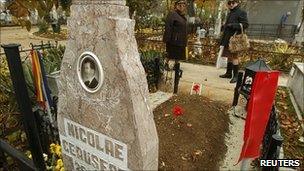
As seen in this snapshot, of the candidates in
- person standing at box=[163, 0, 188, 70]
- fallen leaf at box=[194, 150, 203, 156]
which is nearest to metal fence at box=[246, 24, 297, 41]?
person standing at box=[163, 0, 188, 70]

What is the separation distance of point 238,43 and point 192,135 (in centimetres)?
310

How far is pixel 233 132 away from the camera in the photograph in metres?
3.93

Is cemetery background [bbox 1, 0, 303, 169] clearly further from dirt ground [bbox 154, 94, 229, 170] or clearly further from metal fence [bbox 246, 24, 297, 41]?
A: metal fence [bbox 246, 24, 297, 41]

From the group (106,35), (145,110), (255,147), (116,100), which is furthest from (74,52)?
(255,147)

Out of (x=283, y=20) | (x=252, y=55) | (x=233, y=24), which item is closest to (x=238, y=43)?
(x=233, y=24)

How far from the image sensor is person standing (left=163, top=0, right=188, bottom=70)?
5555mm

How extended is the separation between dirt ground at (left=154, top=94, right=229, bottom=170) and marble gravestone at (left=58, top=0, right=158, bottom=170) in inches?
33.1

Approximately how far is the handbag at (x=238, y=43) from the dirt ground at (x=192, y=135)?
1830 millimetres

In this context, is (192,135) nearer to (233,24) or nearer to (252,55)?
(233,24)

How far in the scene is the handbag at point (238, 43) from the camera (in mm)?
5770

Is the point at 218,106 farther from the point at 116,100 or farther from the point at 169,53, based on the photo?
the point at 116,100

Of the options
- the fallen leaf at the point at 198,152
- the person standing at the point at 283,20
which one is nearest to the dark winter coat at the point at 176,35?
the fallen leaf at the point at 198,152

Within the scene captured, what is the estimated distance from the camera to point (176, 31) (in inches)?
222

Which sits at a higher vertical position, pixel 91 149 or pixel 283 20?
pixel 283 20
